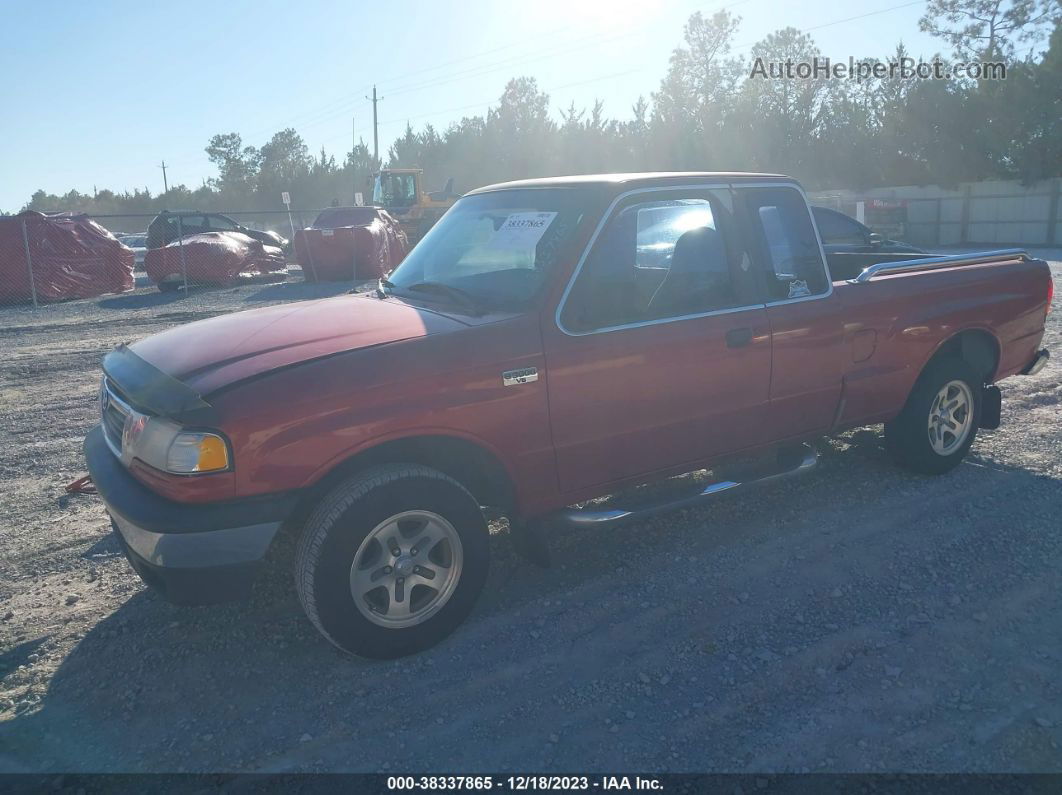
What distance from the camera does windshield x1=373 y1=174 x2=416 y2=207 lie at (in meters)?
29.2

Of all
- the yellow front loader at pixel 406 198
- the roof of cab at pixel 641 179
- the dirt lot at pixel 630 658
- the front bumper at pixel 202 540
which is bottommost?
the dirt lot at pixel 630 658

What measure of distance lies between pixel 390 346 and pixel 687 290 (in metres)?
1.66

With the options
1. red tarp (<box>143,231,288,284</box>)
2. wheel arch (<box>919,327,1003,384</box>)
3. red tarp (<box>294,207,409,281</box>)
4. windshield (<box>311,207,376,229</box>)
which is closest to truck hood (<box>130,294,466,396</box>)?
wheel arch (<box>919,327,1003,384</box>)

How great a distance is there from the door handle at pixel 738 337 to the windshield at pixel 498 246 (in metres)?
0.99

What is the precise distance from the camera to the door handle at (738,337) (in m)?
4.34

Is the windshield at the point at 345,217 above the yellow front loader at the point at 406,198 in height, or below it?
below

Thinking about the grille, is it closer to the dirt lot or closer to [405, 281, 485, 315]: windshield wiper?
the dirt lot

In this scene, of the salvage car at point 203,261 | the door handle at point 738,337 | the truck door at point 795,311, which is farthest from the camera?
the salvage car at point 203,261

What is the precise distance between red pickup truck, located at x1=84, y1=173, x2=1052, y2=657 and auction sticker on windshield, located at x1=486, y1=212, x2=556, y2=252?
1 centimetres

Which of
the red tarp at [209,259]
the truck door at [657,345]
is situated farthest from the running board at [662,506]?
the red tarp at [209,259]

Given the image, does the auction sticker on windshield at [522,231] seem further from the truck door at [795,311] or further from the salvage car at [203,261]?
the salvage car at [203,261]

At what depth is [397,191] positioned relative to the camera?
2934 centimetres
